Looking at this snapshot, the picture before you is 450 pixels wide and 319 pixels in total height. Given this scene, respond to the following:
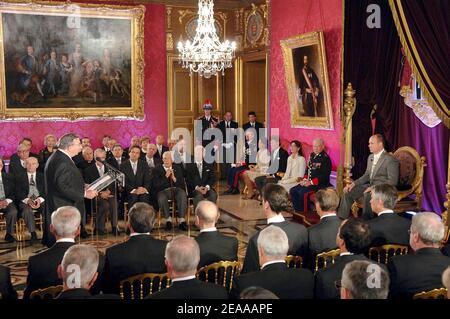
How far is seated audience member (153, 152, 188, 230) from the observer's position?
825 centimetres

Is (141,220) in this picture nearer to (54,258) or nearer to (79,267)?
(54,258)

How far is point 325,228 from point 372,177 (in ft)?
10.6

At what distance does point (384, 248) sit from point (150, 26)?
9173 mm

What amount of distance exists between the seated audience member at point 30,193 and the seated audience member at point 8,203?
9 centimetres

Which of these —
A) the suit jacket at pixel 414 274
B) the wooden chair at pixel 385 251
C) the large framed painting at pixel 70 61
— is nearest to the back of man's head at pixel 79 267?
the suit jacket at pixel 414 274

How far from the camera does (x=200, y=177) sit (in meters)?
8.63

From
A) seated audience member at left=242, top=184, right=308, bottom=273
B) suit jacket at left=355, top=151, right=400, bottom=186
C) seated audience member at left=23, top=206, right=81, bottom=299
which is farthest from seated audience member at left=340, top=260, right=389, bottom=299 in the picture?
suit jacket at left=355, top=151, right=400, bottom=186

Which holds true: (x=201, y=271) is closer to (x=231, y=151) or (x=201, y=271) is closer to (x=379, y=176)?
(x=379, y=176)

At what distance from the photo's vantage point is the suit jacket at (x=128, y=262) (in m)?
3.94

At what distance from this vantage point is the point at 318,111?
9492 millimetres

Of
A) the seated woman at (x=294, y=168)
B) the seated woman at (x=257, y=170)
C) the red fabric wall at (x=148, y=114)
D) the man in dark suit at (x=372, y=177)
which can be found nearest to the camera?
the man in dark suit at (x=372, y=177)

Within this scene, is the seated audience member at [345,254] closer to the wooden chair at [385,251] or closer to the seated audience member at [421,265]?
the seated audience member at [421,265]

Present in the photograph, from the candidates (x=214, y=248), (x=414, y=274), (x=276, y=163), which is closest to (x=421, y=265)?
(x=414, y=274)

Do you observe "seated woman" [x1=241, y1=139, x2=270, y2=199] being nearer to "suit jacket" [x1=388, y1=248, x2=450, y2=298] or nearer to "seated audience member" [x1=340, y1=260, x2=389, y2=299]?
"suit jacket" [x1=388, y1=248, x2=450, y2=298]
